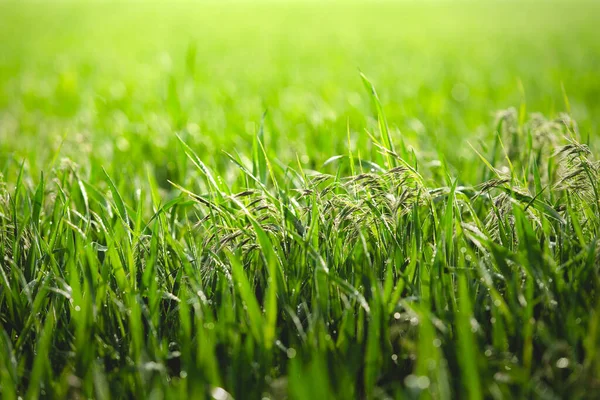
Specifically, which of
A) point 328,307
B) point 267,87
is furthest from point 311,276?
point 267,87

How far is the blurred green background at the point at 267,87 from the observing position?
272 centimetres

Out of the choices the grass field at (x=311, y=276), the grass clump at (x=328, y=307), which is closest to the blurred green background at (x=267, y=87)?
the grass field at (x=311, y=276)

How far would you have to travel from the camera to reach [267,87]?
16.9 ft

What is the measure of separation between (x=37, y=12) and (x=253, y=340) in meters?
18.7

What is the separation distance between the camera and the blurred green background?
107 inches

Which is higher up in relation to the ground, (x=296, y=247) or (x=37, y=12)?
(x=37, y=12)

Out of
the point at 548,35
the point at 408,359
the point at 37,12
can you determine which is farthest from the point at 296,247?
the point at 37,12

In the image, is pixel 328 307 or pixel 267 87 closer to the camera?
pixel 328 307

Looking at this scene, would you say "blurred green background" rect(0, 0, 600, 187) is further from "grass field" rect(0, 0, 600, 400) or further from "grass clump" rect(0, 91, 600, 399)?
"grass clump" rect(0, 91, 600, 399)

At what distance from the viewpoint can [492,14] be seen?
18469 mm

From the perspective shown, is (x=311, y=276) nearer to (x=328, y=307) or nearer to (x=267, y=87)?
(x=328, y=307)

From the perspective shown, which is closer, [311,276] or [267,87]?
[311,276]

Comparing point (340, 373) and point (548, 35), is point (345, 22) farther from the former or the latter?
point (340, 373)

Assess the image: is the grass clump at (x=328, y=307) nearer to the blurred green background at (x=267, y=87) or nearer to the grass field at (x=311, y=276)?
the grass field at (x=311, y=276)
